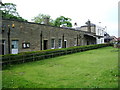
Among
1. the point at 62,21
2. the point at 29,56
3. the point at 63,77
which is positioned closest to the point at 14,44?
the point at 29,56

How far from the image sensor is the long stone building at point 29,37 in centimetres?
1303

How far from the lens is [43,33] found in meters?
17.7

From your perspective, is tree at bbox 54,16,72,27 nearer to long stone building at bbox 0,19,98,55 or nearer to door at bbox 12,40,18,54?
long stone building at bbox 0,19,98,55

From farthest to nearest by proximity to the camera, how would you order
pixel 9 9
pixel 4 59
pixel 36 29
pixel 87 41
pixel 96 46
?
pixel 9 9 → pixel 87 41 → pixel 96 46 → pixel 36 29 → pixel 4 59

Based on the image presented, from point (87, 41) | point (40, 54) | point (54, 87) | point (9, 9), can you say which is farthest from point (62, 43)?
point (9, 9)

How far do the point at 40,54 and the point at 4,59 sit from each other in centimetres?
406

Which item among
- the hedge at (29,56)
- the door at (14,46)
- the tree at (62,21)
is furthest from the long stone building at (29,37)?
the tree at (62,21)

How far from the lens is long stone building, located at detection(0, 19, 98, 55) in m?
13.0

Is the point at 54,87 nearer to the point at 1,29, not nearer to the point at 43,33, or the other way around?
the point at 1,29

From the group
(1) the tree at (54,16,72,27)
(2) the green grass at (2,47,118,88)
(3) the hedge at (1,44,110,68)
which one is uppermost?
(1) the tree at (54,16,72,27)

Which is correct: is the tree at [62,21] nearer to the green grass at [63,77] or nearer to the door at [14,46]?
the door at [14,46]

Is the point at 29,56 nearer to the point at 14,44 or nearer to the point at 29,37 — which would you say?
the point at 14,44

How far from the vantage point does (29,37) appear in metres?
15.6

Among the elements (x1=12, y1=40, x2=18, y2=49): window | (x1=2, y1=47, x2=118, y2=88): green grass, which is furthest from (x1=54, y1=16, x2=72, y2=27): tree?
(x1=2, y1=47, x2=118, y2=88): green grass
